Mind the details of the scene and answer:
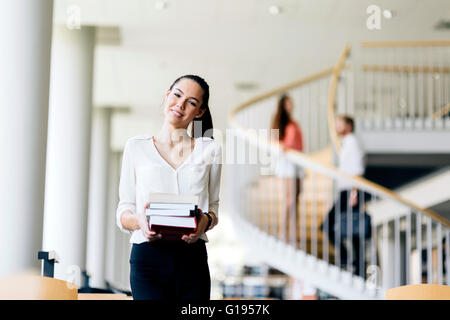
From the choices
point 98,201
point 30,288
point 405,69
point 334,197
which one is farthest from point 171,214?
point 98,201

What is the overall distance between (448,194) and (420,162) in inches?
18.8

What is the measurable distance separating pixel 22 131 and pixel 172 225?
4.86ft

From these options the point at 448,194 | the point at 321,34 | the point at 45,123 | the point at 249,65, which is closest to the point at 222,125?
the point at 249,65

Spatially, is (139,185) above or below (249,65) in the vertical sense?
below

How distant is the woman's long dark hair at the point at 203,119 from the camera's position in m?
1.82

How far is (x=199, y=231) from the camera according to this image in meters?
1.67

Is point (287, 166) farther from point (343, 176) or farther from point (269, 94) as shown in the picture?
point (269, 94)

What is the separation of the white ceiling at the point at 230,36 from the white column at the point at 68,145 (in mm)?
389

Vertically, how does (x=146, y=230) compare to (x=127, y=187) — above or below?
below

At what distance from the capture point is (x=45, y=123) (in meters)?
2.98

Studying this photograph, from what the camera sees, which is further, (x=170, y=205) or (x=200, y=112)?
(x=200, y=112)

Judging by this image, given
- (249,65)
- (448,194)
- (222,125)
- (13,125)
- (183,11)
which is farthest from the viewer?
(222,125)

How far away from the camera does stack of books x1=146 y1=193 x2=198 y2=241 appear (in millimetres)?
1621
